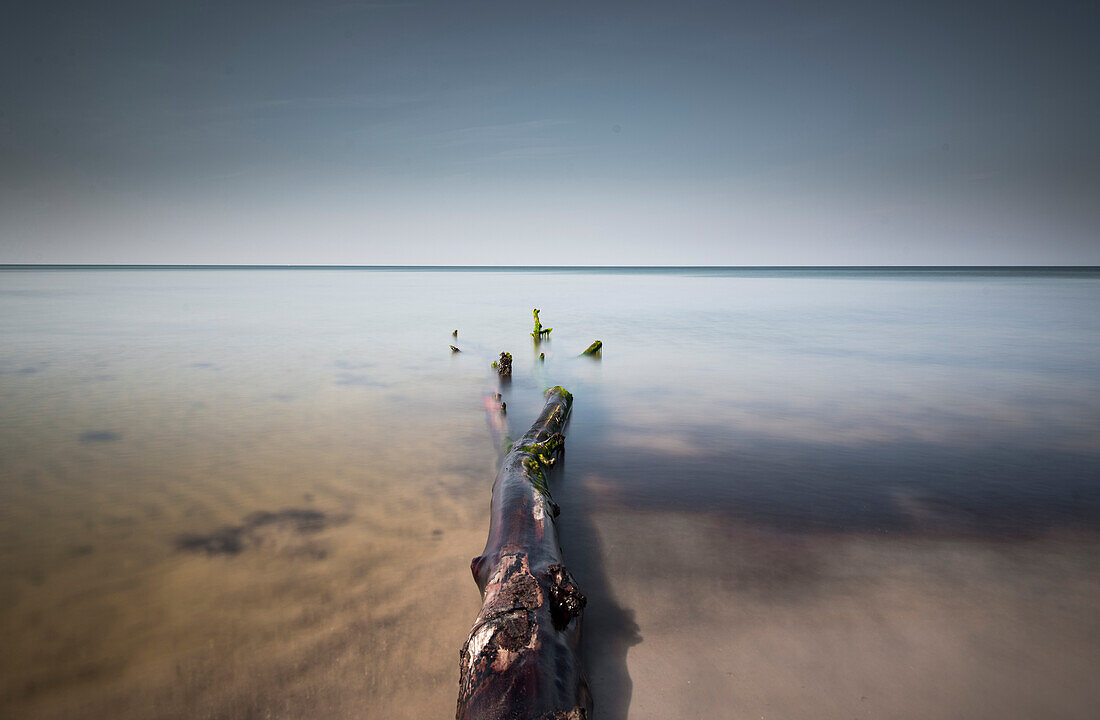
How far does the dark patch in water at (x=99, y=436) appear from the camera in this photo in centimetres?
817

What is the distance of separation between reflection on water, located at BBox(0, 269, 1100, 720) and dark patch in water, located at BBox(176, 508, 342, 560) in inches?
1.5

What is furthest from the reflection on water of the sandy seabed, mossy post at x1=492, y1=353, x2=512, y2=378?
mossy post at x1=492, y1=353, x2=512, y2=378

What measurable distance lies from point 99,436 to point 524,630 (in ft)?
29.7

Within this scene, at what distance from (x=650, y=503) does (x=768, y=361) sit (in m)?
11.5

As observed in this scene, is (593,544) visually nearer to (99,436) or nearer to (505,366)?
(505,366)

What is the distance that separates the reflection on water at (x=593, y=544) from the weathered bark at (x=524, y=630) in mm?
623

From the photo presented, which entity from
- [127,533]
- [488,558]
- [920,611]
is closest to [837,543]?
[920,611]

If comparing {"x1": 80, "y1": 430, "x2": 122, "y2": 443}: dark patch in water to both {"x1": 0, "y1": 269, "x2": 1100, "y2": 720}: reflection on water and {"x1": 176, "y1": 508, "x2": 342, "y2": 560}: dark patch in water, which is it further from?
{"x1": 176, "y1": 508, "x2": 342, "y2": 560}: dark patch in water

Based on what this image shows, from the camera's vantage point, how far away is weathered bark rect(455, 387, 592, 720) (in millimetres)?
2771

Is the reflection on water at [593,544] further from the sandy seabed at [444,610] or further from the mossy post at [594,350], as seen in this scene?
the mossy post at [594,350]

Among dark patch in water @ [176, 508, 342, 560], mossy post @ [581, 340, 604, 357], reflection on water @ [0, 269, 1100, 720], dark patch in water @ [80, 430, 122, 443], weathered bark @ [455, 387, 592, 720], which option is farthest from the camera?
mossy post @ [581, 340, 604, 357]

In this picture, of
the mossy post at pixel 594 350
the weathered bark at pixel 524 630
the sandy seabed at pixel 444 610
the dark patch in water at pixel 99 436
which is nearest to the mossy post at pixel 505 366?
the mossy post at pixel 594 350

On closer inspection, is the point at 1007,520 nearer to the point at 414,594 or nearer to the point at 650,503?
the point at 650,503

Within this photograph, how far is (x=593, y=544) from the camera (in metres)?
5.42
